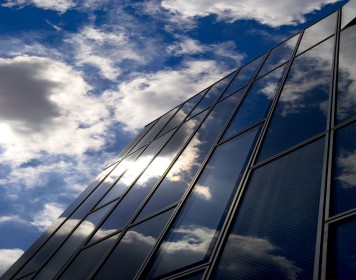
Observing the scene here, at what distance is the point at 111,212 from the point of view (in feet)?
29.8

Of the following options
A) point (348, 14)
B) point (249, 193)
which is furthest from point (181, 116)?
point (249, 193)

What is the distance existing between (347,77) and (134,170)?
7.14 metres

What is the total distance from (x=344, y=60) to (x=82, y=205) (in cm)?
989

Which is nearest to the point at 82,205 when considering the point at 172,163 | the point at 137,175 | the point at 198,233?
the point at 137,175

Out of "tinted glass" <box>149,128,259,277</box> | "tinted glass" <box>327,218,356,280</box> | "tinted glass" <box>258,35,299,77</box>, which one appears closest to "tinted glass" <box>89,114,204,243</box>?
"tinted glass" <box>149,128,259,277</box>

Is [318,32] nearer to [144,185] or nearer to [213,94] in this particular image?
[213,94]

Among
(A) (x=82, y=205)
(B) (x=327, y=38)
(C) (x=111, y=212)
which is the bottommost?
(C) (x=111, y=212)

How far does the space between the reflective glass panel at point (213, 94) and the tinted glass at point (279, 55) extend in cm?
210

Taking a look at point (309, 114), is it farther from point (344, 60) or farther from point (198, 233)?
point (198, 233)

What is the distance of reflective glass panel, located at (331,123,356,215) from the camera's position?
369 cm

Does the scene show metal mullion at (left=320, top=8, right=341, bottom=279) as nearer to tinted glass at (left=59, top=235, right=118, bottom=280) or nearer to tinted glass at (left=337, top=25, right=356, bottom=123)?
tinted glass at (left=337, top=25, right=356, bottom=123)

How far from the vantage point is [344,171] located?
13.6 feet

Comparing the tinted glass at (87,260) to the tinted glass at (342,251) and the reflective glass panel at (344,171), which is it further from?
the tinted glass at (342,251)

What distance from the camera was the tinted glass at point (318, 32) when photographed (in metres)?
9.51
